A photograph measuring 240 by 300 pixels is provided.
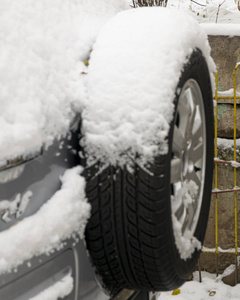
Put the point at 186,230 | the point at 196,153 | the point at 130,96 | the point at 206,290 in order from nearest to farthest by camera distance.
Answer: the point at 130,96 → the point at 186,230 → the point at 196,153 → the point at 206,290

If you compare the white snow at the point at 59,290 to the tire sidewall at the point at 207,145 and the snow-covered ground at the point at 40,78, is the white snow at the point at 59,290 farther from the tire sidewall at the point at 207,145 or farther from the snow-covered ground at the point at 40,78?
the tire sidewall at the point at 207,145

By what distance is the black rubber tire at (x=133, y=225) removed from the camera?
1.46m

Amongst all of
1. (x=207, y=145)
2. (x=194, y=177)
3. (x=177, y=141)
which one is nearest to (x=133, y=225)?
(x=177, y=141)

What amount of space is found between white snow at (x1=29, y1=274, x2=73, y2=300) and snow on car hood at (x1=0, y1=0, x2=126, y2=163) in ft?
1.25

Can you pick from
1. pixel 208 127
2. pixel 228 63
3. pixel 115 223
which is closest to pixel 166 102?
pixel 115 223

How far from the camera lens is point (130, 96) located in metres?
1.44

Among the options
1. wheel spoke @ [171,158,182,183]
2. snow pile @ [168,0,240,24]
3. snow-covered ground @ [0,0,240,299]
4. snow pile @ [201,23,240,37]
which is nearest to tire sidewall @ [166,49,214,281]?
wheel spoke @ [171,158,182,183]

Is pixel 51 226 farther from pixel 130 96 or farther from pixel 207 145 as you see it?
pixel 207 145

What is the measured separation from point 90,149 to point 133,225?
0.87ft

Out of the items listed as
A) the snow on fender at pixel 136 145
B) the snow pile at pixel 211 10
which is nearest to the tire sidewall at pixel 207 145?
the snow on fender at pixel 136 145

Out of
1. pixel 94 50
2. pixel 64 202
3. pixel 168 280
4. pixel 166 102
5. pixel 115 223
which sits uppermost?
pixel 94 50

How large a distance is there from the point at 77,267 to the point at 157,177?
14.1 inches

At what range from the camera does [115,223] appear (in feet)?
4.93

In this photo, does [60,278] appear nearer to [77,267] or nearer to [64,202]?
[77,267]
